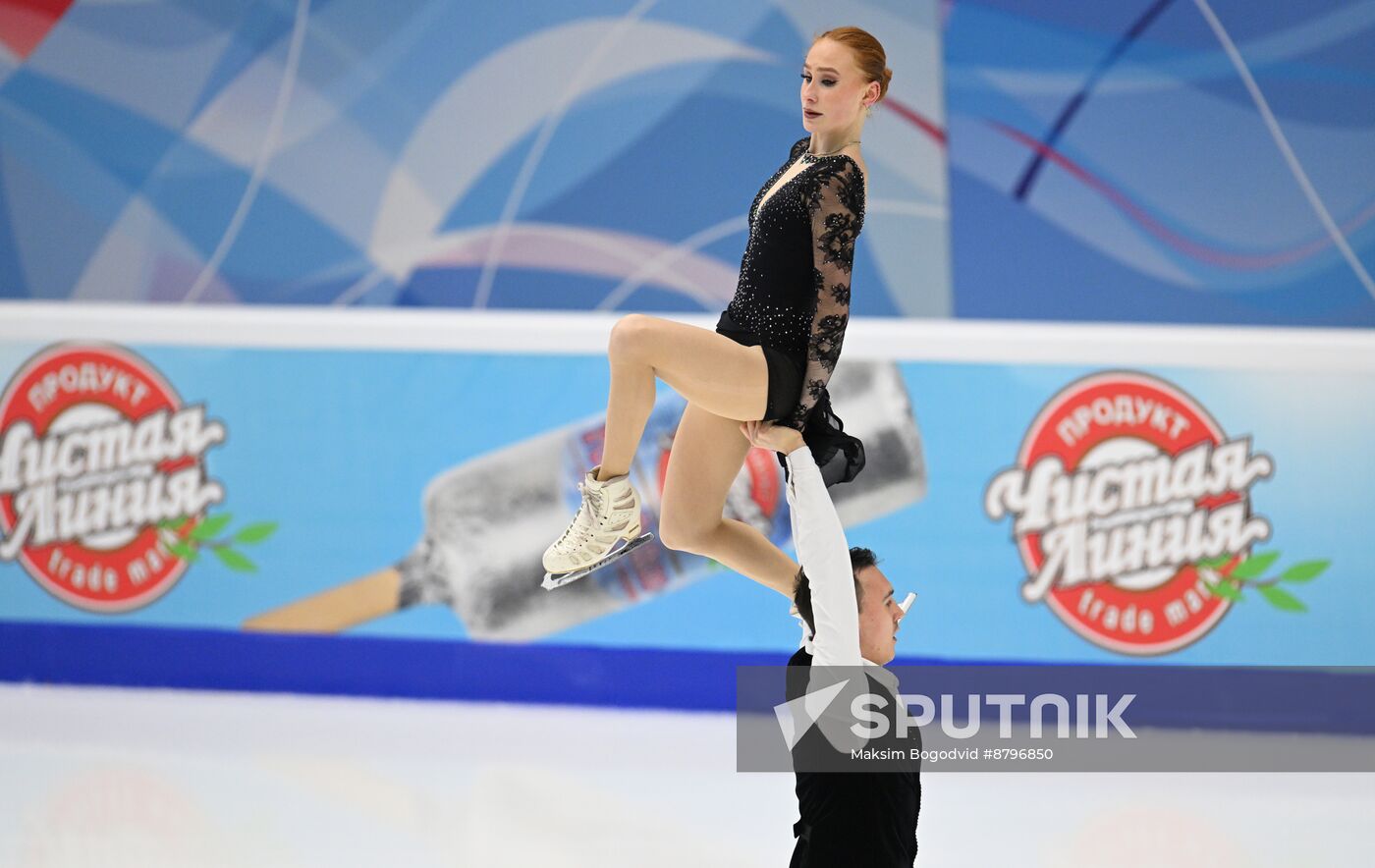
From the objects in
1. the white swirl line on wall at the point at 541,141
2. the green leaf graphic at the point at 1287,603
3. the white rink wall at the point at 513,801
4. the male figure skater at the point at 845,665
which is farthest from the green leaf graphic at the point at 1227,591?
the white swirl line on wall at the point at 541,141

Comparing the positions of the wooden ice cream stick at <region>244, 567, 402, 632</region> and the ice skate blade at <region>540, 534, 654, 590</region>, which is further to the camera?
the wooden ice cream stick at <region>244, 567, 402, 632</region>

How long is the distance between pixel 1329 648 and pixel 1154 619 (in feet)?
2.08

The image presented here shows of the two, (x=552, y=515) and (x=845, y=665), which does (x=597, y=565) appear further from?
(x=552, y=515)

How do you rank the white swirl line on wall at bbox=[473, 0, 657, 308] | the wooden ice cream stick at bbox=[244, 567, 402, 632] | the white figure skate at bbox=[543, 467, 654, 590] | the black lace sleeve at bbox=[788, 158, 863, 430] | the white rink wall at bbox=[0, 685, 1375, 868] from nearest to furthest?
1. the black lace sleeve at bbox=[788, 158, 863, 430]
2. the white figure skate at bbox=[543, 467, 654, 590]
3. the white rink wall at bbox=[0, 685, 1375, 868]
4. the wooden ice cream stick at bbox=[244, 567, 402, 632]
5. the white swirl line on wall at bbox=[473, 0, 657, 308]

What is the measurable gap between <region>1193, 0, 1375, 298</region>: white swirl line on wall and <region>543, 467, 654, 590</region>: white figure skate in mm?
3513

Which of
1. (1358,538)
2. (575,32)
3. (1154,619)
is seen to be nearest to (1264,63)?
(1358,538)

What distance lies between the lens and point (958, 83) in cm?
546

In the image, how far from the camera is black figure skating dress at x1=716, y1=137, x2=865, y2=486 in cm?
286

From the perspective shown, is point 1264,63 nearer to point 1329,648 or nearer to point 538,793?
point 1329,648

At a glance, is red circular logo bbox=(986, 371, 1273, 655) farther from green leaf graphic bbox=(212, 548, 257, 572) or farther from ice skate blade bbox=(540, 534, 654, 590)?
green leaf graphic bbox=(212, 548, 257, 572)

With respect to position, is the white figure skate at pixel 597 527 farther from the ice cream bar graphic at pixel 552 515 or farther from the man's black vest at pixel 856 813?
the ice cream bar graphic at pixel 552 515

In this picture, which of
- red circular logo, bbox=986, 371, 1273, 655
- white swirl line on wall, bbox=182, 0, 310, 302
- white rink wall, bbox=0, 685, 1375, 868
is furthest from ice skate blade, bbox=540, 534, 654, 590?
white swirl line on wall, bbox=182, 0, 310, 302

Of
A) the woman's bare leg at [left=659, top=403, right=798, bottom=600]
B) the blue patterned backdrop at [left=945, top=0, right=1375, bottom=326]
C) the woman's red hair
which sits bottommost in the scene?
the woman's bare leg at [left=659, top=403, right=798, bottom=600]

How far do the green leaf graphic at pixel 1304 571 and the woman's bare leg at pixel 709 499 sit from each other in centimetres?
267
